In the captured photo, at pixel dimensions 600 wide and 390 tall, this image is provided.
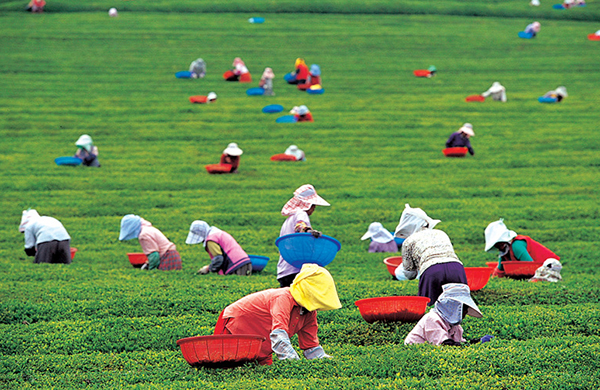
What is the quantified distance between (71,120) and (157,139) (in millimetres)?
4668

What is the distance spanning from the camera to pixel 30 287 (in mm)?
11148

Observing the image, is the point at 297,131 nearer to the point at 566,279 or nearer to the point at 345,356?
the point at 566,279

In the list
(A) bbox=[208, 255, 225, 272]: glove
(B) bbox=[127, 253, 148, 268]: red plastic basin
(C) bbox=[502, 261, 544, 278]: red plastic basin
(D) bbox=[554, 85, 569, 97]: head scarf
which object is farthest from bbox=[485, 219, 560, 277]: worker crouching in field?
(D) bbox=[554, 85, 569, 97]: head scarf

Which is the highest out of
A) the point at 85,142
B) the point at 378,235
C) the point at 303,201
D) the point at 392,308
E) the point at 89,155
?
the point at 85,142

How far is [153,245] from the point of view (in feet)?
43.5

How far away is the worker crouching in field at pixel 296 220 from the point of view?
994cm

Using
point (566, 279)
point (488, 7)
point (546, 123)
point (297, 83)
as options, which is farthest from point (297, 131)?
point (488, 7)

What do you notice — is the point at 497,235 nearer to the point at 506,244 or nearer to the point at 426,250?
the point at 506,244

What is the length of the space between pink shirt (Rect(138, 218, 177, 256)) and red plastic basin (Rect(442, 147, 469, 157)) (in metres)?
14.1

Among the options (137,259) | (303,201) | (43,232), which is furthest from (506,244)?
(43,232)

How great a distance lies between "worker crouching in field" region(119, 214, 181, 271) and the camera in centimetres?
1328

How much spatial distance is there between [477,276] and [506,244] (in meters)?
2.30

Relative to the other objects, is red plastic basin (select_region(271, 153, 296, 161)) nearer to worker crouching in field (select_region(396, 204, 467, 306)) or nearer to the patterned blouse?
worker crouching in field (select_region(396, 204, 467, 306))

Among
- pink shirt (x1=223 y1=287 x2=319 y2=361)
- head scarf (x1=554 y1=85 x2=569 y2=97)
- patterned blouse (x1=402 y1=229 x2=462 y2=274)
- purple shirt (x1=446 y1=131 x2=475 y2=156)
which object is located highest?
head scarf (x1=554 y1=85 x2=569 y2=97)
